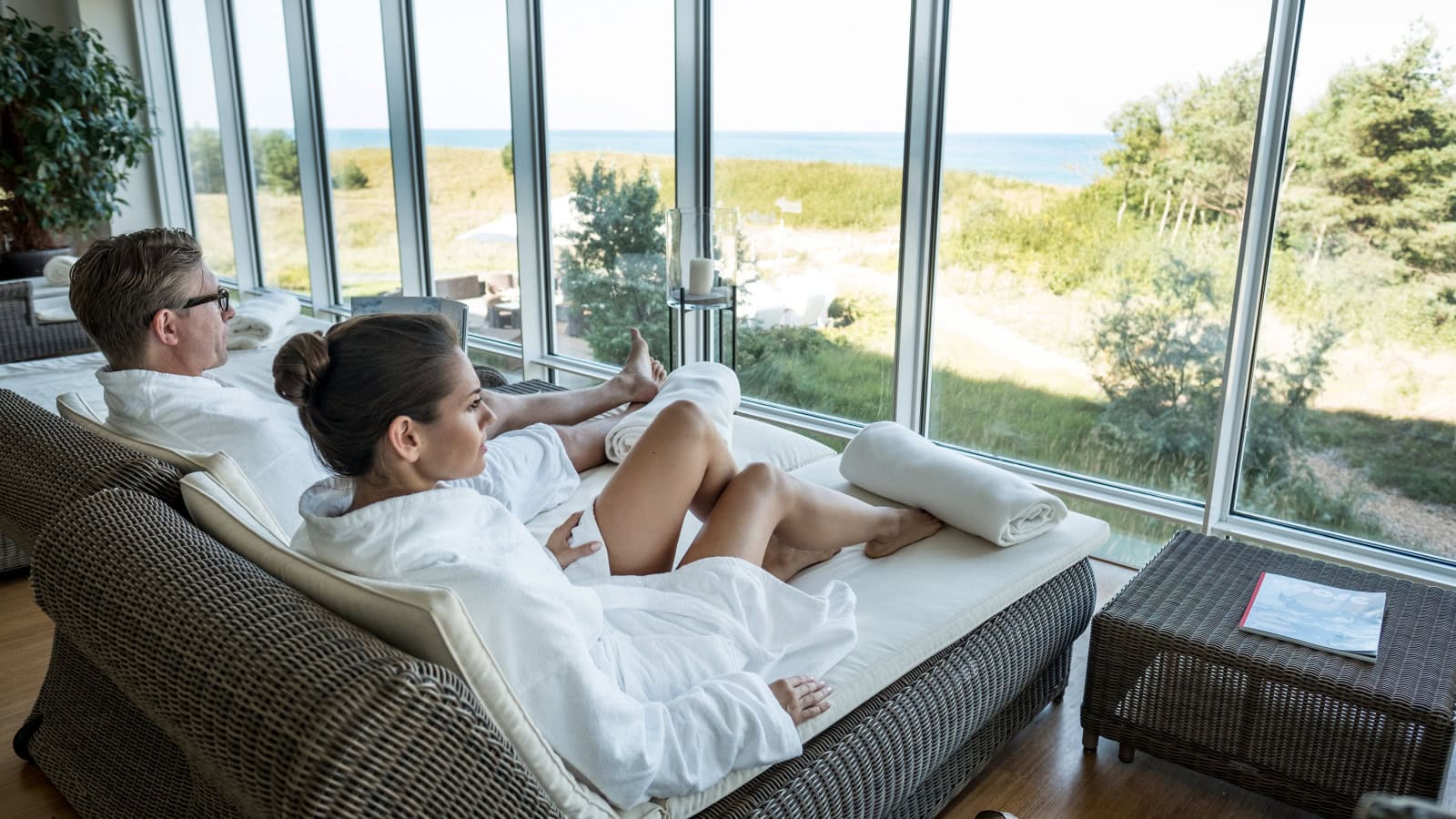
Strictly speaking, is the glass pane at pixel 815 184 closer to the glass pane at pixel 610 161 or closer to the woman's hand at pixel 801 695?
the glass pane at pixel 610 161

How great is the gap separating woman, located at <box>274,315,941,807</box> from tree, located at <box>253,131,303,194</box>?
490cm

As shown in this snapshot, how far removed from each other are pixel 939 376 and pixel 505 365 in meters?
2.39

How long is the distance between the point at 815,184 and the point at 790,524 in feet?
6.21

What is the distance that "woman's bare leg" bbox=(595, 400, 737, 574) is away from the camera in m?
1.95

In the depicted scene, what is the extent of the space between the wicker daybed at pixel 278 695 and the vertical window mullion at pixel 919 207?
1.31 meters

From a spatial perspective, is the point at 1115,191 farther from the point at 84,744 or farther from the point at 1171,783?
the point at 84,744

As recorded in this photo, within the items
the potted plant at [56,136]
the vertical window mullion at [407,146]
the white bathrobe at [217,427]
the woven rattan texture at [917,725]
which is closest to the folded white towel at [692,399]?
the white bathrobe at [217,427]

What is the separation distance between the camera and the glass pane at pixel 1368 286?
2.47 m

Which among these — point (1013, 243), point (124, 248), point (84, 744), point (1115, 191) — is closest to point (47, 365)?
point (124, 248)

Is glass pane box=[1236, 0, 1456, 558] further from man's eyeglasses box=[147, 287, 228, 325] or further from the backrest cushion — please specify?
man's eyeglasses box=[147, 287, 228, 325]

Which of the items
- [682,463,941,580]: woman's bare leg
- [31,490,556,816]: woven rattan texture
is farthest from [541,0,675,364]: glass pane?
[31,490,556,816]: woven rattan texture

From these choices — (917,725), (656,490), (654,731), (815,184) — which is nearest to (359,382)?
(654,731)

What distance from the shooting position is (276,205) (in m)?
6.13

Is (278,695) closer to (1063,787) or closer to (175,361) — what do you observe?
(175,361)
